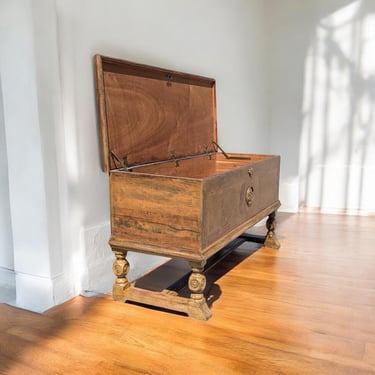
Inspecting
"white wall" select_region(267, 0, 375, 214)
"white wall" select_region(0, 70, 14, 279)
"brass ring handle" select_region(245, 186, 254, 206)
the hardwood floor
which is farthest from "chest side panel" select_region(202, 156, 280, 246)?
"white wall" select_region(267, 0, 375, 214)

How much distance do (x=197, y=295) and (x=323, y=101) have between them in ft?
10.8

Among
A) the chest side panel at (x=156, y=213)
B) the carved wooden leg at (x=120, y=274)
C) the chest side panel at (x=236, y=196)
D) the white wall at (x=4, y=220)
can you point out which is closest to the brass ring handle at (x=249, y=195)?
the chest side panel at (x=236, y=196)

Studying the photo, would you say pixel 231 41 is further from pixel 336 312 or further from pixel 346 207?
pixel 336 312

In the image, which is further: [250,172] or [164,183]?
[250,172]

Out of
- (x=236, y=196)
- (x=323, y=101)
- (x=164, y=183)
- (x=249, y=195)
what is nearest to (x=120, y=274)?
(x=164, y=183)

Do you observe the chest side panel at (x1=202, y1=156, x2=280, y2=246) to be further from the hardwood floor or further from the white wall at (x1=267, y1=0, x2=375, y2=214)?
the white wall at (x1=267, y1=0, x2=375, y2=214)

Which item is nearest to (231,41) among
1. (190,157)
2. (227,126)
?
(227,126)

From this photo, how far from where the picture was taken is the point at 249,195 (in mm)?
2656

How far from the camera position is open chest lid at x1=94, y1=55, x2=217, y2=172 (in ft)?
7.61

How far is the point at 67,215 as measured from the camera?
229 centimetres

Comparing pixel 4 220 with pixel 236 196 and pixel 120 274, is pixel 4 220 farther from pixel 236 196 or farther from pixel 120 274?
pixel 236 196

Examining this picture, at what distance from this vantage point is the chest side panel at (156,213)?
6.73 ft

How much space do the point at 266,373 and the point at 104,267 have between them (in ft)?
3.84

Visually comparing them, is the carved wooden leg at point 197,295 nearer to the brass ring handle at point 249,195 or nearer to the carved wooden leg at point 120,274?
the carved wooden leg at point 120,274
